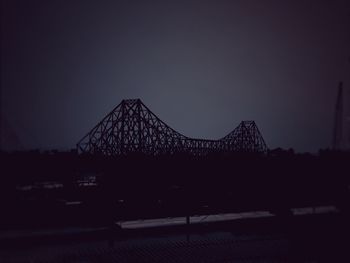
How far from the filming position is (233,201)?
17859 millimetres

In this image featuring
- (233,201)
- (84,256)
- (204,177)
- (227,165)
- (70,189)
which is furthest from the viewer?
(227,165)

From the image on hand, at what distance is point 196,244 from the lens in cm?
1199

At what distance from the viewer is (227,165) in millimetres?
27812

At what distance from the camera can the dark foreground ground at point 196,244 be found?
37.5ft

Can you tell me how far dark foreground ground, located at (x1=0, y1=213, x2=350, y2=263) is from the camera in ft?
37.5

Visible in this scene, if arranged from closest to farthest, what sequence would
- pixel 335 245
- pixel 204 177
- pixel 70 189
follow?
pixel 335 245 → pixel 70 189 → pixel 204 177

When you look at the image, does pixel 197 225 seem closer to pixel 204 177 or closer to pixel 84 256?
pixel 84 256

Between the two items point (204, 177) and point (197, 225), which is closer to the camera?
point (197, 225)

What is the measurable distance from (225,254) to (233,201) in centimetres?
615

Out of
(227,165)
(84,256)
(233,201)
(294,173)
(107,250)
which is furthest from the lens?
(227,165)

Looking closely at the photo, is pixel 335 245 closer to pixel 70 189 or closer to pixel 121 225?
pixel 121 225

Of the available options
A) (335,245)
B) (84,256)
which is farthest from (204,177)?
(84,256)

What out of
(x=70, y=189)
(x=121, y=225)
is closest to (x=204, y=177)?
(x=70, y=189)

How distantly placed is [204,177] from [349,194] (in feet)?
26.9
